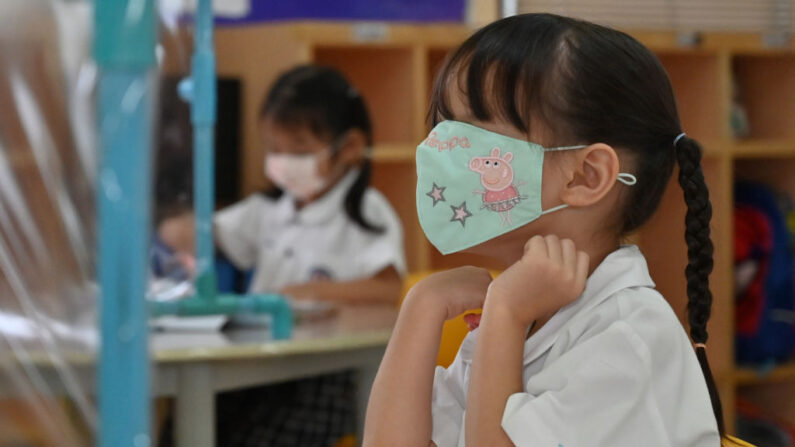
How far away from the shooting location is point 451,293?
891 mm

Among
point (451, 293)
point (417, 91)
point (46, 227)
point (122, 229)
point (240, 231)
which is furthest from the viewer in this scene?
point (417, 91)

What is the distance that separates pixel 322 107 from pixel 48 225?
168 centimetres

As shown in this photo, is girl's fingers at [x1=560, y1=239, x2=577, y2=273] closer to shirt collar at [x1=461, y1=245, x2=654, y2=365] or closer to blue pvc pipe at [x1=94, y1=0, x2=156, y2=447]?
shirt collar at [x1=461, y1=245, x2=654, y2=365]

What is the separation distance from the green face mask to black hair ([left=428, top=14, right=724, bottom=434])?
21 millimetres

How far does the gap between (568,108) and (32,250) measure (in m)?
0.45

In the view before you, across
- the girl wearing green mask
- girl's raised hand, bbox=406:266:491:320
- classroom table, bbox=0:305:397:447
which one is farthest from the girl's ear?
classroom table, bbox=0:305:397:447

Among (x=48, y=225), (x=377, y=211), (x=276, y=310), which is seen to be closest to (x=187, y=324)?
(x=276, y=310)

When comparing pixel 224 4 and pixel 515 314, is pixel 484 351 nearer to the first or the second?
pixel 515 314

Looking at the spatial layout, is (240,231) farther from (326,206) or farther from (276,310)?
(276,310)

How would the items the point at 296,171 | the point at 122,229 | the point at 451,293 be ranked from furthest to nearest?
the point at 296,171
the point at 451,293
the point at 122,229

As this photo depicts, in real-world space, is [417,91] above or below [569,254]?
below

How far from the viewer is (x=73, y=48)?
86 centimetres

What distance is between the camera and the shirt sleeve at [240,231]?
2588 millimetres

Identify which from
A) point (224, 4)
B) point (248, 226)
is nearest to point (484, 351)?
point (224, 4)
